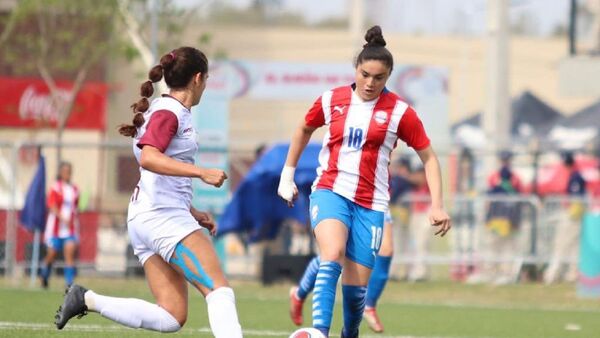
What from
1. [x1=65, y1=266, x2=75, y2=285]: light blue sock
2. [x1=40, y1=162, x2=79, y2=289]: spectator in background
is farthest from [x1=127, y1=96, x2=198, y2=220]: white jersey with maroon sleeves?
[x1=40, y1=162, x2=79, y2=289]: spectator in background

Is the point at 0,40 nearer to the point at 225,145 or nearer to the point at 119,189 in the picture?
the point at 119,189

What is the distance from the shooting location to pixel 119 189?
98.7 ft

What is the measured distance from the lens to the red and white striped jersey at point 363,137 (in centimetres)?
962

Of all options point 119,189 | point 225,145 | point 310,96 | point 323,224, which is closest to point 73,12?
point 119,189

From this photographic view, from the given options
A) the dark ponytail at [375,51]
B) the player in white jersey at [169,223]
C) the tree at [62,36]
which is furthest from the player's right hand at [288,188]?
the tree at [62,36]

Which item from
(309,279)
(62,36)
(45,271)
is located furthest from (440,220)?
(62,36)

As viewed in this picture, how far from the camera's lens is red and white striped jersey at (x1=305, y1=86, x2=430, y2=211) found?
9617mm

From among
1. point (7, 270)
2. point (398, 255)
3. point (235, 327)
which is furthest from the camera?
point (398, 255)

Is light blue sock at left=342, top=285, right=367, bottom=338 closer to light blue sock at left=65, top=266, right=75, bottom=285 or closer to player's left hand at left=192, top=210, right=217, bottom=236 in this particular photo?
player's left hand at left=192, top=210, right=217, bottom=236

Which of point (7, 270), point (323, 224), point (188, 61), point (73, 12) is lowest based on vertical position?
point (7, 270)

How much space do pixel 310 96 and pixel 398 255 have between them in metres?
20.3

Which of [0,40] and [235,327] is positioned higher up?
[0,40]

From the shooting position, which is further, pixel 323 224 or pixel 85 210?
pixel 85 210

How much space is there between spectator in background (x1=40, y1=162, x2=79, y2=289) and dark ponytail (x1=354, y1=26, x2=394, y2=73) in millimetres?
11183
